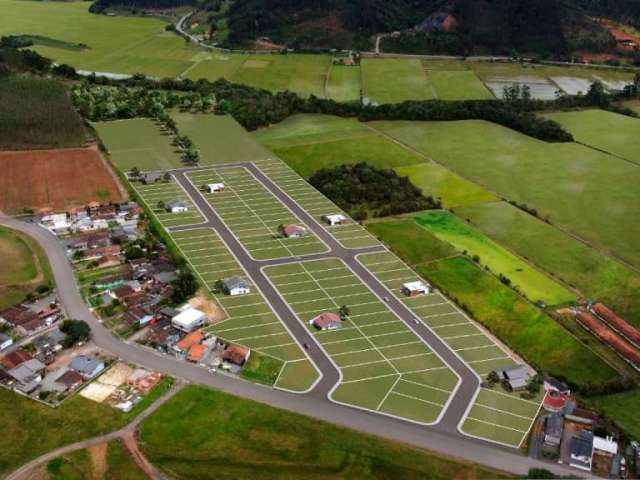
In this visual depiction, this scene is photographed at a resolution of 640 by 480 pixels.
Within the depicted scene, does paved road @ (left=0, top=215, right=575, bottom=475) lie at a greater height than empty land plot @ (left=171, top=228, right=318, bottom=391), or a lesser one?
lesser

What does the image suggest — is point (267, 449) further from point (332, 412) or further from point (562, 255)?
point (562, 255)

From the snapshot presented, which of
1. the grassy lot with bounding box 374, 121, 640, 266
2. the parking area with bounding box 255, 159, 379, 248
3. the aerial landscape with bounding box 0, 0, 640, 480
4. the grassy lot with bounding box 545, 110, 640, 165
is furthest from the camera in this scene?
the grassy lot with bounding box 545, 110, 640, 165

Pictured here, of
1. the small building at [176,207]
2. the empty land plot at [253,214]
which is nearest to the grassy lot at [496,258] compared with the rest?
the empty land plot at [253,214]

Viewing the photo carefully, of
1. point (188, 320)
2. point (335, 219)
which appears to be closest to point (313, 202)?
point (335, 219)

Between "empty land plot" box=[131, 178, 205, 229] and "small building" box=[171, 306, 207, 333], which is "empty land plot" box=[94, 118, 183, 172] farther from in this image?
"small building" box=[171, 306, 207, 333]

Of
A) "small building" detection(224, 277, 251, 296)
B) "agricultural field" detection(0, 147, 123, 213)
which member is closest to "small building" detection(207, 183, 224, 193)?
"agricultural field" detection(0, 147, 123, 213)

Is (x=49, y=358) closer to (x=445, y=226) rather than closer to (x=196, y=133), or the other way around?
(x=445, y=226)

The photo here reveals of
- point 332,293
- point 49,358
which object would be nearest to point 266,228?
point 332,293

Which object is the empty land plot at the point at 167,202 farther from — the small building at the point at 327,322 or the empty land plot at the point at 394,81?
the empty land plot at the point at 394,81
